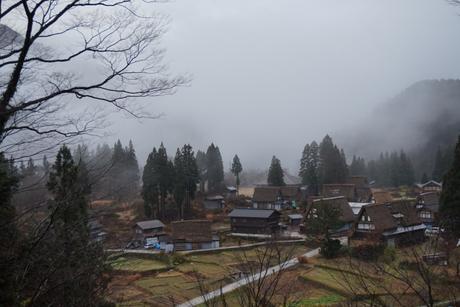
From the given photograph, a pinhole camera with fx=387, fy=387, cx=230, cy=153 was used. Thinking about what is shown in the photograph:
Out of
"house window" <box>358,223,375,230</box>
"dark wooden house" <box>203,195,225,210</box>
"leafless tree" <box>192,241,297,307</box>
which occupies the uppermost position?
"leafless tree" <box>192,241,297,307</box>

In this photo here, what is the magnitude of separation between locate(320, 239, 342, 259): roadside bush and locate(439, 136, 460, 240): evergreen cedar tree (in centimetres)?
580

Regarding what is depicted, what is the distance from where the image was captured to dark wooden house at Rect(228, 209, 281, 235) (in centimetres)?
3089

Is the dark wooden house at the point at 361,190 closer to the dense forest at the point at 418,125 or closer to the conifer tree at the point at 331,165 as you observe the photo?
the conifer tree at the point at 331,165

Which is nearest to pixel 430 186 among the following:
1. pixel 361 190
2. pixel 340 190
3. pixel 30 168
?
pixel 361 190

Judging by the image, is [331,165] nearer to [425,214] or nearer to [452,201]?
[425,214]

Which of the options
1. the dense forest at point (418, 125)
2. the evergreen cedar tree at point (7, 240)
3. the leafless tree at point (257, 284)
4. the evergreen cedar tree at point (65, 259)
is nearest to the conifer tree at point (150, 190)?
the leafless tree at point (257, 284)

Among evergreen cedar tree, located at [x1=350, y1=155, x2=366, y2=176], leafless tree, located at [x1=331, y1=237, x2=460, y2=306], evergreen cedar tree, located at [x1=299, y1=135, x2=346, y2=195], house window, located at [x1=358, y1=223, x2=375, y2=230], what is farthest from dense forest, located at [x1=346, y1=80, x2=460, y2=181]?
leafless tree, located at [x1=331, y1=237, x2=460, y2=306]

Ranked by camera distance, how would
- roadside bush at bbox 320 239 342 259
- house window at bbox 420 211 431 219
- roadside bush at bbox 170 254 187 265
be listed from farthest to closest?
house window at bbox 420 211 431 219 → roadside bush at bbox 170 254 187 265 → roadside bush at bbox 320 239 342 259

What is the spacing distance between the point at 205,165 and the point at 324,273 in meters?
32.4

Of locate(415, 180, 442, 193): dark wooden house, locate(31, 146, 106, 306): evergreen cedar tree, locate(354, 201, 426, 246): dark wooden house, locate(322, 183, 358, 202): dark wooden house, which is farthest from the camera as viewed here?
locate(415, 180, 442, 193): dark wooden house

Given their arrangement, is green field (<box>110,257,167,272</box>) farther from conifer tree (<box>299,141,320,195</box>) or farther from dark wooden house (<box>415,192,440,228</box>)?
conifer tree (<box>299,141,320,195</box>)

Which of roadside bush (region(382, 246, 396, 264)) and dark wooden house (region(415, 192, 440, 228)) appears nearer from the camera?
roadside bush (region(382, 246, 396, 264))

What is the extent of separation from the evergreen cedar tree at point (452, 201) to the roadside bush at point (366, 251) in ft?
12.0

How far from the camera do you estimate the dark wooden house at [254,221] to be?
30891 mm
